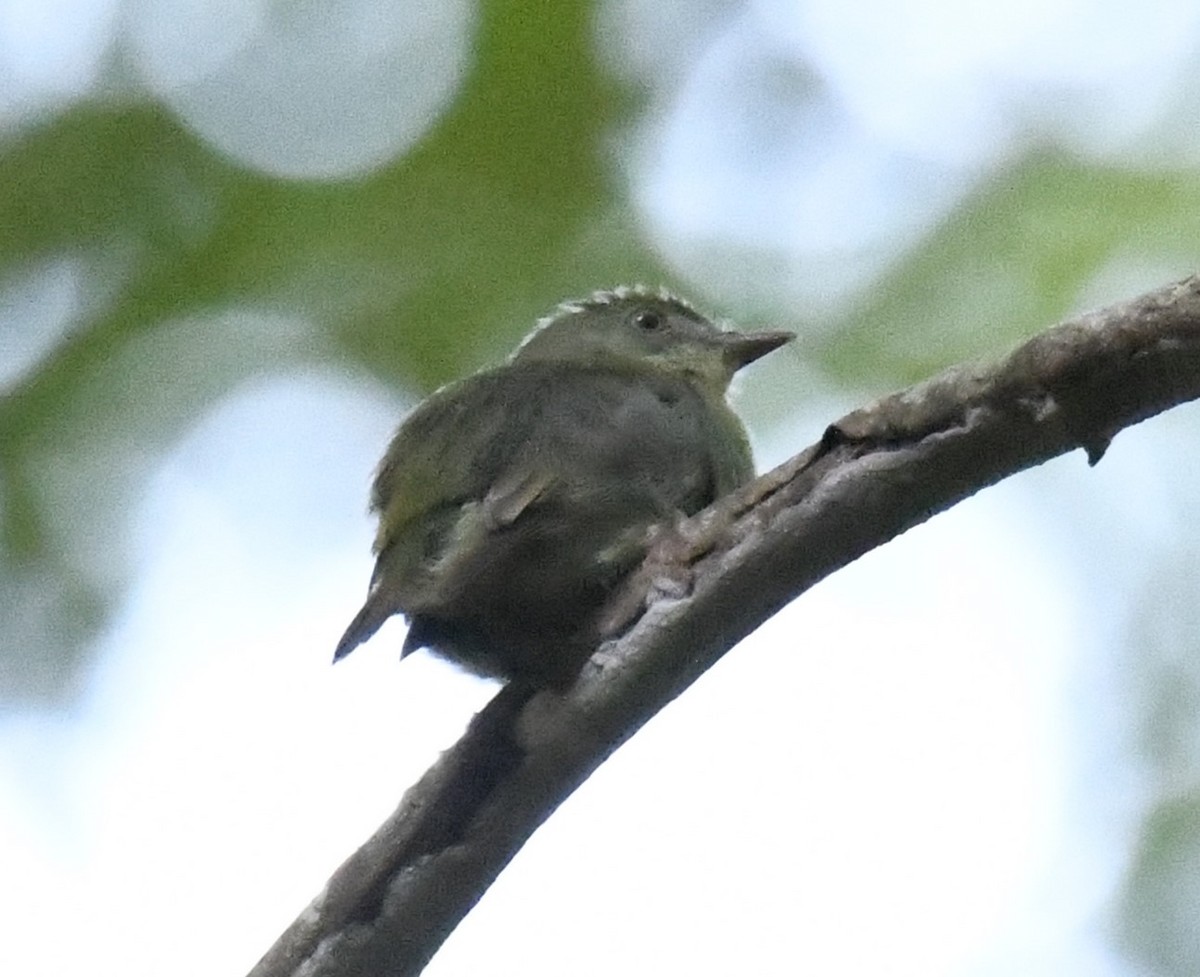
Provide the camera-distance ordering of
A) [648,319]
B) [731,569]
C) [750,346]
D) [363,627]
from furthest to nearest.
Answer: [648,319] → [750,346] → [363,627] → [731,569]

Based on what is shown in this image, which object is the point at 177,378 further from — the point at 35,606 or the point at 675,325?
the point at 675,325

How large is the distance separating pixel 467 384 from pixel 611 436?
53cm

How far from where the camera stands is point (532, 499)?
3406 mm

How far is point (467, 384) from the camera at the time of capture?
13.4 feet

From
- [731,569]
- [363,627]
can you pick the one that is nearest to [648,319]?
[363,627]

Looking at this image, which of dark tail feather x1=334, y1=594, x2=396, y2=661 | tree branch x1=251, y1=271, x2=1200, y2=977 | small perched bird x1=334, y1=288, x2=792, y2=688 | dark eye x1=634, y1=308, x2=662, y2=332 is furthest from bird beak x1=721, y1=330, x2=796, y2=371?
tree branch x1=251, y1=271, x2=1200, y2=977

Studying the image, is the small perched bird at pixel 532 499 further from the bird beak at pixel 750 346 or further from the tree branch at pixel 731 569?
the bird beak at pixel 750 346

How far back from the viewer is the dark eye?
5094 mm

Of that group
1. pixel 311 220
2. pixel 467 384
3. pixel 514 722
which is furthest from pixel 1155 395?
pixel 311 220

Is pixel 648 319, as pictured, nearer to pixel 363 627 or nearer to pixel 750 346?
pixel 750 346

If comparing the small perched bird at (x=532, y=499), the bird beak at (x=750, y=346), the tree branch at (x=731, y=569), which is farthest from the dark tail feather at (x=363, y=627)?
the bird beak at (x=750, y=346)

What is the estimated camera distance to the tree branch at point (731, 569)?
8.89 ft

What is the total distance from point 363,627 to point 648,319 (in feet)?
6.28

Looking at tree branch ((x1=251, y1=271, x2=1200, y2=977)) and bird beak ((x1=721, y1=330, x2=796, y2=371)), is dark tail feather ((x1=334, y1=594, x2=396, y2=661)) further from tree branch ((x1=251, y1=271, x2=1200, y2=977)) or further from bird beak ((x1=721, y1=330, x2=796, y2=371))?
bird beak ((x1=721, y1=330, x2=796, y2=371))
